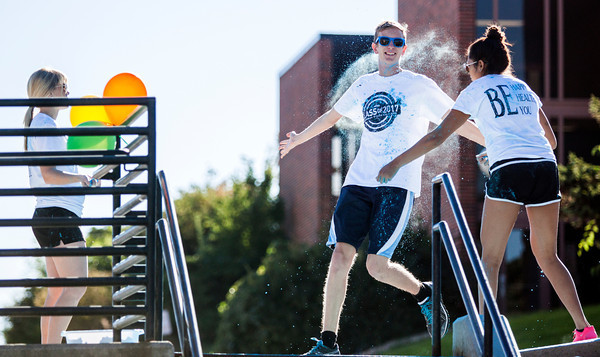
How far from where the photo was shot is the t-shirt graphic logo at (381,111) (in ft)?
18.8

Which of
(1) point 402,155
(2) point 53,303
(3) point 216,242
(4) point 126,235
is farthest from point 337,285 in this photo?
(3) point 216,242

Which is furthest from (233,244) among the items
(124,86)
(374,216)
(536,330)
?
(374,216)

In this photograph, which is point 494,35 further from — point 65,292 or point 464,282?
point 65,292

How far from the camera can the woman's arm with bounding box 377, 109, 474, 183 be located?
17.7ft

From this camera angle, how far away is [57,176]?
17.1 feet

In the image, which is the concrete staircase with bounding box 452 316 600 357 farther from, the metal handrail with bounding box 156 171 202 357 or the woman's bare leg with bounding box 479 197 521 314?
the metal handrail with bounding box 156 171 202 357

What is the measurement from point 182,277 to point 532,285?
1750 cm

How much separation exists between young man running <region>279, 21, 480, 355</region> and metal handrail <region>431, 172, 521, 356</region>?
1.42 feet

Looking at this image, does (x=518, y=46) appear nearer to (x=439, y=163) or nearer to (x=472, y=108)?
(x=439, y=163)

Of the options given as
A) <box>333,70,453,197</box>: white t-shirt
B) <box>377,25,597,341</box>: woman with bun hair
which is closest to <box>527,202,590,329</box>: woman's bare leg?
<box>377,25,597,341</box>: woman with bun hair

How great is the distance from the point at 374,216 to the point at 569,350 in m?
1.37

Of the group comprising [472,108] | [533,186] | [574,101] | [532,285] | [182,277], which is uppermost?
[574,101]

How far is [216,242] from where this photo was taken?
37.3 metres

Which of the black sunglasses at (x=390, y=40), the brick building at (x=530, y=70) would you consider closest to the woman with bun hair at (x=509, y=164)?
the black sunglasses at (x=390, y=40)
